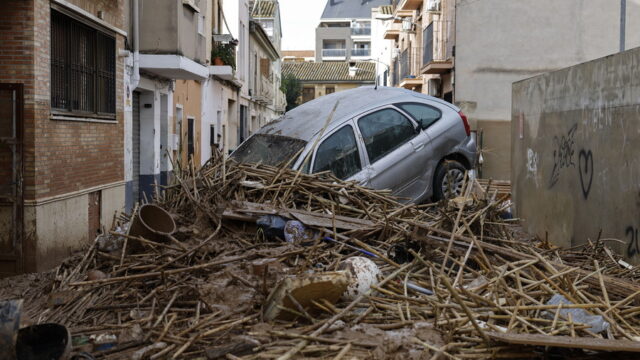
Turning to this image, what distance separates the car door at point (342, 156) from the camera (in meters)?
9.99

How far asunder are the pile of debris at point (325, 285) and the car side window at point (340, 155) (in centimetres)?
106

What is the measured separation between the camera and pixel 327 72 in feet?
241

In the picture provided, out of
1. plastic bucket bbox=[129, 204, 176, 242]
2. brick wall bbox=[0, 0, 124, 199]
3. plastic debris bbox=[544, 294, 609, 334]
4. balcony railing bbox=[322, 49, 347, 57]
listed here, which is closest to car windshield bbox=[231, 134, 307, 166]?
plastic bucket bbox=[129, 204, 176, 242]

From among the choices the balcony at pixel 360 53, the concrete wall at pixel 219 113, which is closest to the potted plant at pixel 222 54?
the concrete wall at pixel 219 113

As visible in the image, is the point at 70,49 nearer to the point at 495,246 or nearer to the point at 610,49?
the point at 495,246

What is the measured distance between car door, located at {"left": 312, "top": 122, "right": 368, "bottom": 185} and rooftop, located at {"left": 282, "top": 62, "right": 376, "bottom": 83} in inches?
2425

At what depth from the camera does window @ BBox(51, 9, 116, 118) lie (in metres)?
11.1

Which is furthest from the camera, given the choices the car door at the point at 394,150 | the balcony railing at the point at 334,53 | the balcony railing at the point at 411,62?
the balcony railing at the point at 334,53

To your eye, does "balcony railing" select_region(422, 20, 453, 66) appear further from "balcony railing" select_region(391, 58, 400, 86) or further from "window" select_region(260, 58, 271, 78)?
"window" select_region(260, 58, 271, 78)

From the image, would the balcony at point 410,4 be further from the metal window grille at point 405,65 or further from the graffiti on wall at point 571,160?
the graffiti on wall at point 571,160

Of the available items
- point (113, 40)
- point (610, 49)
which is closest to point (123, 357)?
point (113, 40)

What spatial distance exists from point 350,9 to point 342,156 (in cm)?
8481

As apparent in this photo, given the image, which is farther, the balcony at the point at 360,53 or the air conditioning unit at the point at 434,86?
the balcony at the point at 360,53

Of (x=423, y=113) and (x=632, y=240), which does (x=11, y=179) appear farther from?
(x=632, y=240)
